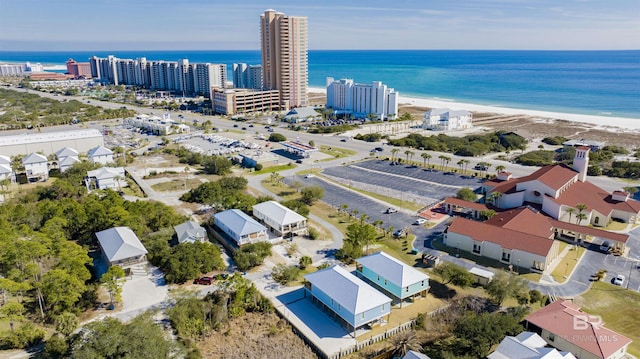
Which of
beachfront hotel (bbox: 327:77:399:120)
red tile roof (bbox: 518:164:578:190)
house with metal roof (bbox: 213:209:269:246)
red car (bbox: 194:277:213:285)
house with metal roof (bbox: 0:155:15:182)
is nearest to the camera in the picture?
red car (bbox: 194:277:213:285)

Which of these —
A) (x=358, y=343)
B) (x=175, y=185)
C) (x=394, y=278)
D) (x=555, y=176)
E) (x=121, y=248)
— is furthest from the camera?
(x=175, y=185)

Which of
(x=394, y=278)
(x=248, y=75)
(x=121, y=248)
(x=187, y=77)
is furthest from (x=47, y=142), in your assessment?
(x=187, y=77)

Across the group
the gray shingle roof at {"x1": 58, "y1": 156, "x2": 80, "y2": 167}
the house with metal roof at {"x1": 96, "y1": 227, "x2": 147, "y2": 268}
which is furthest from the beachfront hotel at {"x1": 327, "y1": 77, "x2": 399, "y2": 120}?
the house with metal roof at {"x1": 96, "y1": 227, "x2": 147, "y2": 268}

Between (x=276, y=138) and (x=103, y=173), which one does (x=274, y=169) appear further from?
(x=103, y=173)

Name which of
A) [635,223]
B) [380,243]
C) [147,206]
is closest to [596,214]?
[635,223]

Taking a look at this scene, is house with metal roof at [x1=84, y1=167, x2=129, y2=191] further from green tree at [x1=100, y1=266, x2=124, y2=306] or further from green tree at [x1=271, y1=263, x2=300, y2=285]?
green tree at [x1=271, y1=263, x2=300, y2=285]

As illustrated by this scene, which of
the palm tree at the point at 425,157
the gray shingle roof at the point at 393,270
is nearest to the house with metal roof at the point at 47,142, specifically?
the palm tree at the point at 425,157
